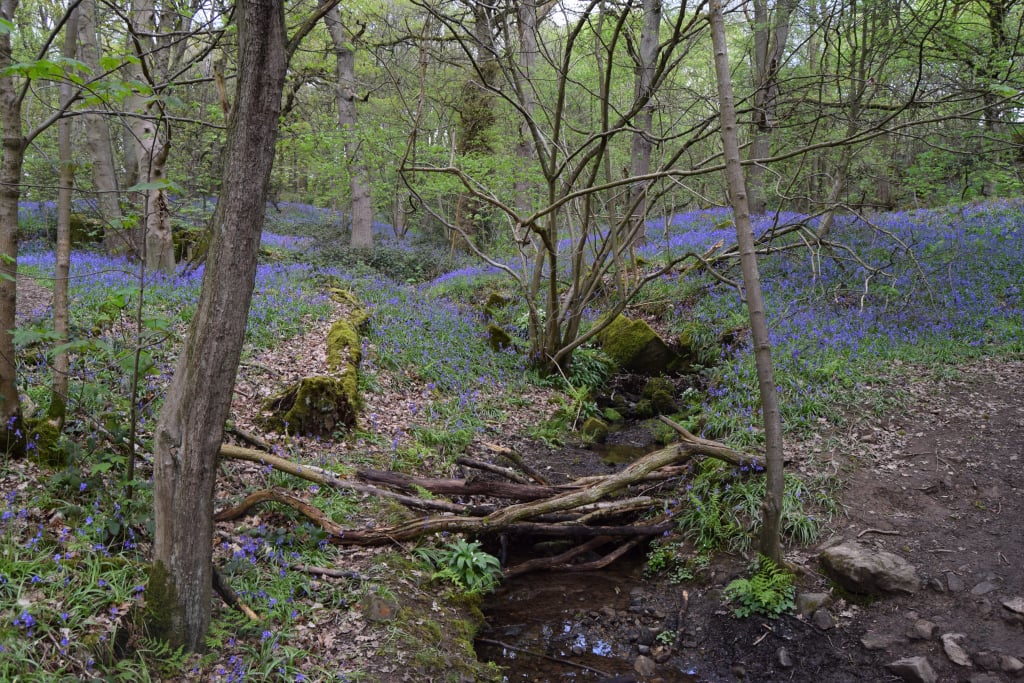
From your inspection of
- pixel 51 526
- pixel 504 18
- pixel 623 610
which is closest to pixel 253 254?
pixel 51 526

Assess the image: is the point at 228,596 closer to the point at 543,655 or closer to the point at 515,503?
the point at 543,655

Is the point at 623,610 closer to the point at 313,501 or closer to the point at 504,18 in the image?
the point at 313,501

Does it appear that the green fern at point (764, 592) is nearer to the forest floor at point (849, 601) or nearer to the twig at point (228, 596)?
the forest floor at point (849, 601)

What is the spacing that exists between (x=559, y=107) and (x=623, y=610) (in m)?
6.18

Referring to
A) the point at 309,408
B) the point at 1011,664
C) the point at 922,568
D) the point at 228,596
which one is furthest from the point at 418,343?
the point at 1011,664

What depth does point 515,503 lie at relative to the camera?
6090 mm

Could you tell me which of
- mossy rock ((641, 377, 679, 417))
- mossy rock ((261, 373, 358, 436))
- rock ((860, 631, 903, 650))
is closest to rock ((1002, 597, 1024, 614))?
rock ((860, 631, 903, 650))

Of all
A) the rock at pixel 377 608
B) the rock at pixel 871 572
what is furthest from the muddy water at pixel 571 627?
the rock at pixel 871 572

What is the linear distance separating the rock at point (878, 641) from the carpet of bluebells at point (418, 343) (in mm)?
2462

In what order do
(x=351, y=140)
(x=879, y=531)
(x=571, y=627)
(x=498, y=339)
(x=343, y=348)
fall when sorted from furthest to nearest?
(x=351, y=140)
(x=498, y=339)
(x=343, y=348)
(x=879, y=531)
(x=571, y=627)

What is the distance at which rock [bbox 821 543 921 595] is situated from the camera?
15.1ft

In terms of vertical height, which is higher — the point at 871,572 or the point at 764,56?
the point at 764,56

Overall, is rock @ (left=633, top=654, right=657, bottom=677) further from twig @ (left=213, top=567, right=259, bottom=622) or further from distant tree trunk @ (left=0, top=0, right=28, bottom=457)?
distant tree trunk @ (left=0, top=0, right=28, bottom=457)

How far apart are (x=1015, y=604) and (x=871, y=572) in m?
0.87
